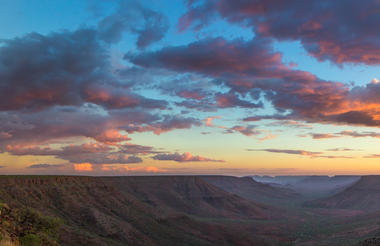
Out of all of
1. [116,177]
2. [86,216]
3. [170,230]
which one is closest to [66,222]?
[86,216]

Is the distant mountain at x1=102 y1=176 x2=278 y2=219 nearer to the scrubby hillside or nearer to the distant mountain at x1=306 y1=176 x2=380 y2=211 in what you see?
the distant mountain at x1=306 y1=176 x2=380 y2=211

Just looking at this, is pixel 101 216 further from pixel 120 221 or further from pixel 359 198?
pixel 359 198

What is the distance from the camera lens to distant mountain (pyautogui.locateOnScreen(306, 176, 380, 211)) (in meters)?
168

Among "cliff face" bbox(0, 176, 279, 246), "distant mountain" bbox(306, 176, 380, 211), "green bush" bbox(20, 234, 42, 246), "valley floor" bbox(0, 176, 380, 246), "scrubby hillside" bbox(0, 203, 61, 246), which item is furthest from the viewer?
"distant mountain" bbox(306, 176, 380, 211)

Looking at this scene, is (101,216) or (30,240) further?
(101,216)

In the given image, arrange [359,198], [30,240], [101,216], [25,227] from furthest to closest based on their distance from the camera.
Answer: [359,198] → [101,216] → [25,227] → [30,240]

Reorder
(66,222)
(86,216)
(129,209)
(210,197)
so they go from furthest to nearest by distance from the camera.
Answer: (210,197) → (129,209) → (86,216) → (66,222)

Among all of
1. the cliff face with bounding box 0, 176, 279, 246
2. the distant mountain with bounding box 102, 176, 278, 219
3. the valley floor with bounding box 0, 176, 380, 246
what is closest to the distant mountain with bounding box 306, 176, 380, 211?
the distant mountain with bounding box 102, 176, 278, 219

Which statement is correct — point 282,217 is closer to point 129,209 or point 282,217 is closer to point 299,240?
point 299,240

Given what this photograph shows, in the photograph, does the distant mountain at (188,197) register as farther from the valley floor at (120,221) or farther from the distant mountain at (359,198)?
the distant mountain at (359,198)

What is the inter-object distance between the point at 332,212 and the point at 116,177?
101701 mm

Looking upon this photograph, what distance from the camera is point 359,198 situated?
17975cm

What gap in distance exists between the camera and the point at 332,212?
15150 cm

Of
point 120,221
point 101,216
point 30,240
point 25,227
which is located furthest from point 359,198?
point 30,240
